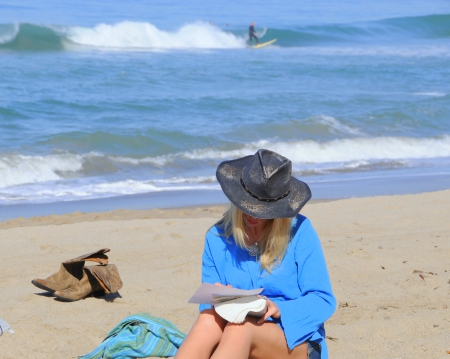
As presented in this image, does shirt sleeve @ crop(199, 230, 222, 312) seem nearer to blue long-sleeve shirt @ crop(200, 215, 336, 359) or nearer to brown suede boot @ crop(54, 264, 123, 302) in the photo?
blue long-sleeve shirt @ crop(200, 215, 336, 359)

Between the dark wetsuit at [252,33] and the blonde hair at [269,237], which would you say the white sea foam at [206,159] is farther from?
the dark wetsuit at [252,33]

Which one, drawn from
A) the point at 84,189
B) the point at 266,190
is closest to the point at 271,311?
the point at 266,190

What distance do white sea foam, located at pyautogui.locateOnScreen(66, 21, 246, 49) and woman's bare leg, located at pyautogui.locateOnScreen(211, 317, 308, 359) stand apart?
28182 millimetres

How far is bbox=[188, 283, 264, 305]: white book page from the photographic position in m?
2.60

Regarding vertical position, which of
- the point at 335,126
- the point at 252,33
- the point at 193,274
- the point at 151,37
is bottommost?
the point at 335,126

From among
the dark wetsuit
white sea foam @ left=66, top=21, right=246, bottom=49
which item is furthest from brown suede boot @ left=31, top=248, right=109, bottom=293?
the dark wetsuit

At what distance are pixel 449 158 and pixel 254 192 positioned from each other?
1045 cm

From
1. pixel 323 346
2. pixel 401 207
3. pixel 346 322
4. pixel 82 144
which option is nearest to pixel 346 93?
pixel 82 144

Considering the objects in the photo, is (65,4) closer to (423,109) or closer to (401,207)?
(423,109)

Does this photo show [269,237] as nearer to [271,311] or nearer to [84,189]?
[271,311]

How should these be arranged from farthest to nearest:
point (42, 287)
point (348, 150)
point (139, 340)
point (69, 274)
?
point (348, 150), point (69, 274), point (42, 287), point (139, 340)

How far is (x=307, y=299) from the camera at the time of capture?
271 cm

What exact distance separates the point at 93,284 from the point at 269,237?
2100mm

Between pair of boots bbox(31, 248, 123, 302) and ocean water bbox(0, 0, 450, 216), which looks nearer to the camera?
pair of boots bbox(31, 248, 123, 302)
